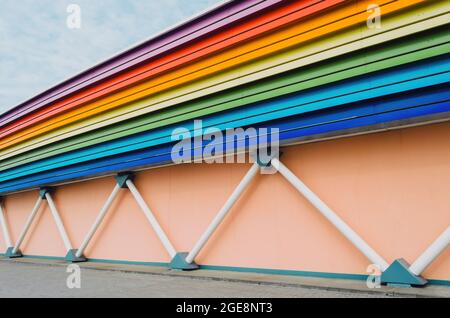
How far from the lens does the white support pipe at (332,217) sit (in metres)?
5.16

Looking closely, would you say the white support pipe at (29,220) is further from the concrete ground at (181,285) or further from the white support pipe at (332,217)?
the white support pipe at (332,217)

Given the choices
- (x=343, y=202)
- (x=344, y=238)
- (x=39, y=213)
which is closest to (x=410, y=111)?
(x=343, y=202)

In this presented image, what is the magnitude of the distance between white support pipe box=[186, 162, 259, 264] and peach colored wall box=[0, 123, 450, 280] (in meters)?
0.24

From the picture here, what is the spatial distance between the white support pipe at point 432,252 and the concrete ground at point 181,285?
25cm

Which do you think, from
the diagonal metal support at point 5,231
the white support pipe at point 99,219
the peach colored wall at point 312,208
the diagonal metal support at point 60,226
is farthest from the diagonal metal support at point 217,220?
the diagonal metal support at point 5,231

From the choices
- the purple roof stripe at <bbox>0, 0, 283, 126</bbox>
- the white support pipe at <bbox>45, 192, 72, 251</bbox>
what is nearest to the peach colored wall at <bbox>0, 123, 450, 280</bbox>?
the white support pipe at <bbox>45, 192, 72, 251</bbox>

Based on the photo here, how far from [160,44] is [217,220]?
11.4 feet

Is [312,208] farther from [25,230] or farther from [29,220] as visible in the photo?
[25,230]

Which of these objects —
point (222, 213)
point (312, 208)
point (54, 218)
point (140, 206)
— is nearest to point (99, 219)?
point (140, 206)

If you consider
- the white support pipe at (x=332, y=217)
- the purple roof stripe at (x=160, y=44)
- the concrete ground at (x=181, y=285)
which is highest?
the purple roof stripe at (x=160, y=44)

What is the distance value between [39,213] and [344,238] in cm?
943

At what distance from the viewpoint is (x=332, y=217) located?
18.3ft

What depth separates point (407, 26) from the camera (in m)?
4.82

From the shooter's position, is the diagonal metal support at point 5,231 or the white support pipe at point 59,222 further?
the diagonal metal support at point 5,231
